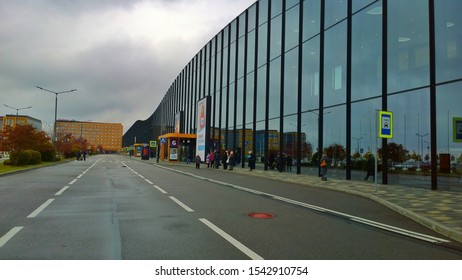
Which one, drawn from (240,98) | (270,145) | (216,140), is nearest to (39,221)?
(270,145)

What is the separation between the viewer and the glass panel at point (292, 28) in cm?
2688

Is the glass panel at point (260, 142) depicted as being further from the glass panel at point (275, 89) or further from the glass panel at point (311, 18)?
the glass panel at point (311, 18)

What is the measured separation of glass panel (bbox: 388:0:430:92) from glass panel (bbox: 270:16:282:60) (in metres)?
11.5

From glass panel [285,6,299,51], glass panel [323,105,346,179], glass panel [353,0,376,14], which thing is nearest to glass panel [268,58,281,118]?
glass panel [285,6,299,51]

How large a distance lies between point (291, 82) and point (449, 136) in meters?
13.5

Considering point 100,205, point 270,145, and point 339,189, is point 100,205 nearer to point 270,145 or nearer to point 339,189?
point 339,189

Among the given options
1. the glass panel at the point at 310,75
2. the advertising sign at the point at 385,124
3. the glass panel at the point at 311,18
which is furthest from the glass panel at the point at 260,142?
the advertising sign at the point at 385,124

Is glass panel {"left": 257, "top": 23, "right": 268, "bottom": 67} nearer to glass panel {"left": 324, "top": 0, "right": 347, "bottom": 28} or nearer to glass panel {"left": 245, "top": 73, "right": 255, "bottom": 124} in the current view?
glass panel {"left": 245, "top": 73, "right": 255, "bottom": 124}

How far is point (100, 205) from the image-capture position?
386 inches

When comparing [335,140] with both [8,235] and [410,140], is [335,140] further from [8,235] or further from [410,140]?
[8,235]

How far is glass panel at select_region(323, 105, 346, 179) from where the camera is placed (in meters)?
21.2

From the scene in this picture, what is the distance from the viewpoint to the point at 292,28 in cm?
2748

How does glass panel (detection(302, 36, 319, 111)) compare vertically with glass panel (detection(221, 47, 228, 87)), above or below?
below

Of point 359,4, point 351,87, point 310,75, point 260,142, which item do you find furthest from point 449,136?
point 260,142
